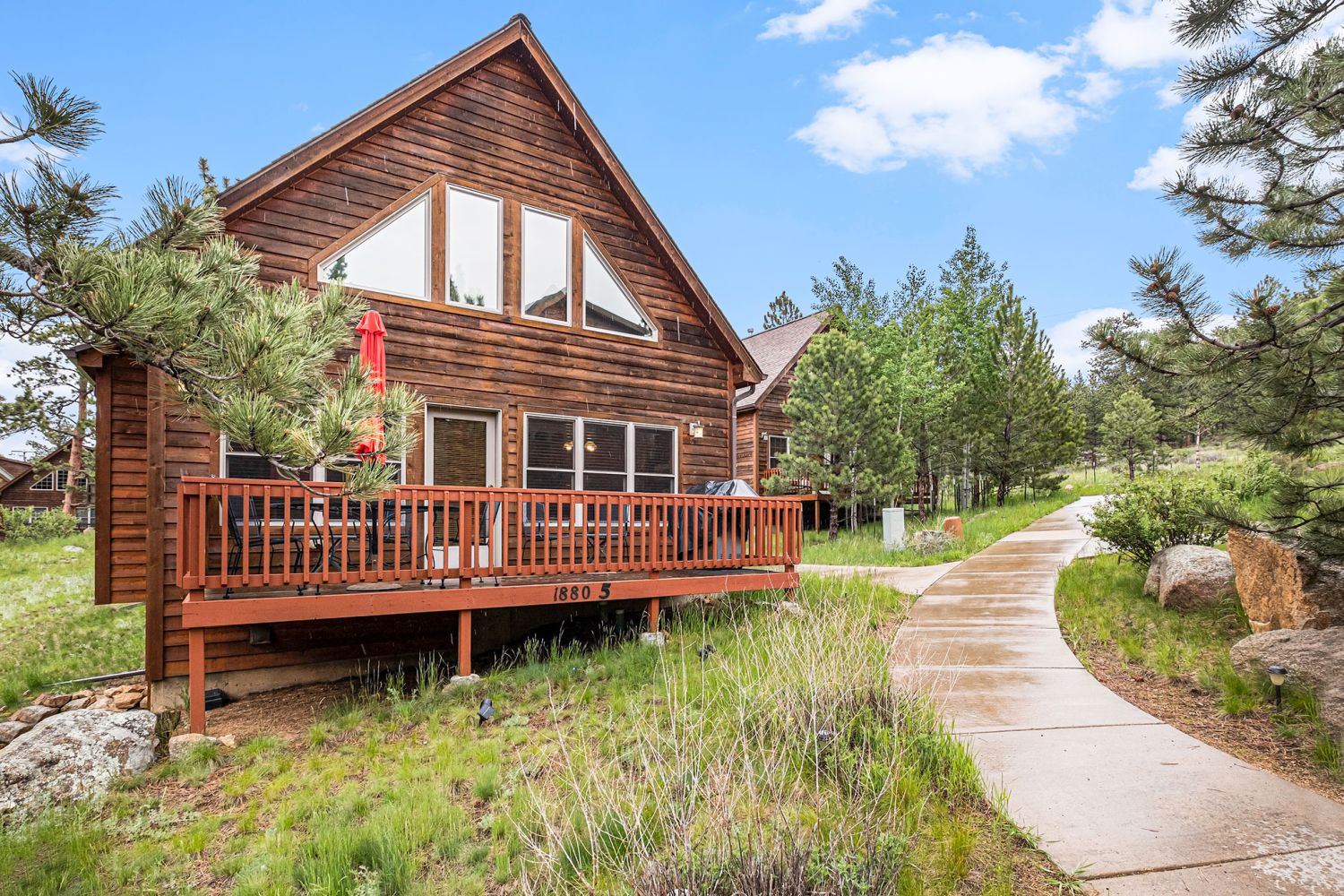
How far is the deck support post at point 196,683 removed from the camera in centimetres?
561

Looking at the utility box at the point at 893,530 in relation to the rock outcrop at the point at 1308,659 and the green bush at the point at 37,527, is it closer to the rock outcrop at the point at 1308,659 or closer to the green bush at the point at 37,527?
the rock outcrop at the point at 1308,659

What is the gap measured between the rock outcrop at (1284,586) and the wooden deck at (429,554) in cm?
433

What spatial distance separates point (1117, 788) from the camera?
330 cm

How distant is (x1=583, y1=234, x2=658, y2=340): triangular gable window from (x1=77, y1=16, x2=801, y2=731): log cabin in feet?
0.11

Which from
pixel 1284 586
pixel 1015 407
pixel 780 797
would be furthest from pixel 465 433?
pixel 1015 407

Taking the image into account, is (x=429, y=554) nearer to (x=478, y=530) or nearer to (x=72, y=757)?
(x=478, y=530)

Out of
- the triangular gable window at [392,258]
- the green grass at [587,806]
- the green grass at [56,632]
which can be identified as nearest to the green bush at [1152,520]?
the green grass at [587,806]

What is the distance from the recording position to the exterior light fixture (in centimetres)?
416

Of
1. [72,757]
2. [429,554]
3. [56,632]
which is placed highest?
[429,554]

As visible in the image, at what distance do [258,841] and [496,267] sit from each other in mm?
7106

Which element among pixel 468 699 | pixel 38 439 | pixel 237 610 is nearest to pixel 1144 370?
pixel 468 699

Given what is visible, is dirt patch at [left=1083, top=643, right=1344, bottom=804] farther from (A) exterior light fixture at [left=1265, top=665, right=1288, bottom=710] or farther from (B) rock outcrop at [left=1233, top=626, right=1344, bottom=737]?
(B) rock outcrop at [left=1233, top=626, right=1344, bottom=737]

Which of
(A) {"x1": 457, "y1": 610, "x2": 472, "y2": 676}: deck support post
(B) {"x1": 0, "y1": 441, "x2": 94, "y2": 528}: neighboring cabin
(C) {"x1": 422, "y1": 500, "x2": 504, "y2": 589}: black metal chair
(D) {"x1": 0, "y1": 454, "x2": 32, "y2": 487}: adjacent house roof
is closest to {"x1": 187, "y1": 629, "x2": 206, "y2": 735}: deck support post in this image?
(C) {"x1": 422, "y1": 500, "x2": 504, "y2": 589}: black metal chair

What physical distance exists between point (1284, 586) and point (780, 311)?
47.0 meters
